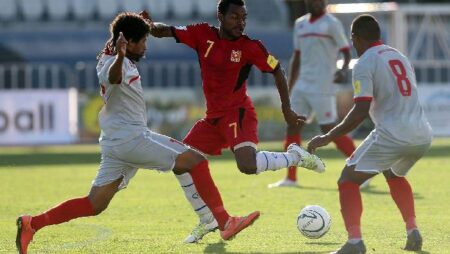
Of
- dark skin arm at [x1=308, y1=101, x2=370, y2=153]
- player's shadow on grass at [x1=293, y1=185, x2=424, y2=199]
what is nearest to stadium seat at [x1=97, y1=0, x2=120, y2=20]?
player's shadow on grass at [x1=293, y1=185, x2=424, y2=199]

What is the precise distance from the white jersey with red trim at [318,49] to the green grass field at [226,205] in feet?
3.97

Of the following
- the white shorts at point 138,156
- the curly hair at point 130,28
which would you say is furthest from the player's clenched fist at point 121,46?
the white shorts at point 138,156

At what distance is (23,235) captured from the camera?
7.98 meters

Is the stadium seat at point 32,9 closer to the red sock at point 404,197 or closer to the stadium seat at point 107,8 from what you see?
the stadium seat at point 107,8

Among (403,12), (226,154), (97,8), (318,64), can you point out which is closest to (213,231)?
(318,64)

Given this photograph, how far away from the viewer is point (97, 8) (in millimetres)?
30203

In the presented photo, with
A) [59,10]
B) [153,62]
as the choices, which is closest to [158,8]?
[59,10]

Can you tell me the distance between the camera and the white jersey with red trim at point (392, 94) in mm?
7699

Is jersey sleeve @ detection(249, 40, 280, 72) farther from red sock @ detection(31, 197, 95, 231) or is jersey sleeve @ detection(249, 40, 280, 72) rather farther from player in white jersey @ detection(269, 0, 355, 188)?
player in white jersey @ detection(269, 0, 355, 188)

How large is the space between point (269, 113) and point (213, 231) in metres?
15.4

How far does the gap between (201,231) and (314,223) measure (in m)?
0.88

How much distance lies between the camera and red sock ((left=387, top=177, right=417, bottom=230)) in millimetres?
8125

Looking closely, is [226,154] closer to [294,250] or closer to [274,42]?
[274,42]

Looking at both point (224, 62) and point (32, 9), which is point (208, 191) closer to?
point (224, 62)
